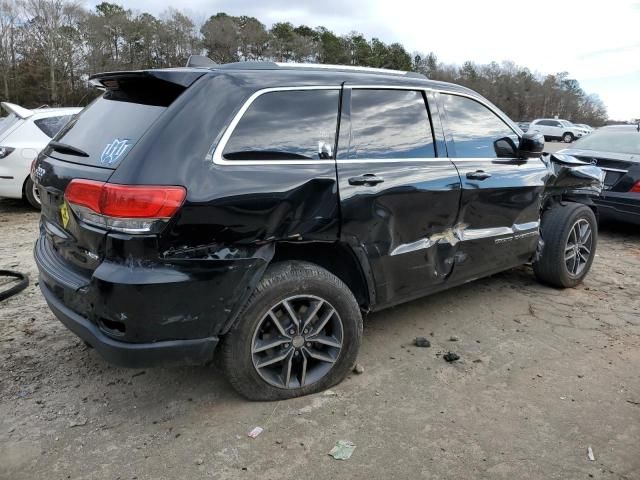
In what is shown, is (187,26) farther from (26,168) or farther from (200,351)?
(200,351)

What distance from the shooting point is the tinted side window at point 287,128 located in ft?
8.79

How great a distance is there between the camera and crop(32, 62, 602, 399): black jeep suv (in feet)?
7.96

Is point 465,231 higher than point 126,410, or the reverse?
point 465,231

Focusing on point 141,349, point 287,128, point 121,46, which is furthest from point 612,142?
point 121,46

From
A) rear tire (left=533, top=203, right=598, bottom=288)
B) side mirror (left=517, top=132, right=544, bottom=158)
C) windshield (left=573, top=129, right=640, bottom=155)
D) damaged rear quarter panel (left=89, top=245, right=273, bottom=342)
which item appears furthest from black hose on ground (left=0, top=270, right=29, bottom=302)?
windshield (left=573, top=129, right=640, bottom=155)

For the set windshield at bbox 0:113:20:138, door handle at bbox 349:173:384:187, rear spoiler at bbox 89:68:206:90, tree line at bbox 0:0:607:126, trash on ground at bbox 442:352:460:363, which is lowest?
trash on ground at bbox 442:352:460:363

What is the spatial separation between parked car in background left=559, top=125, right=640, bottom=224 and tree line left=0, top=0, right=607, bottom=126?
2647cm

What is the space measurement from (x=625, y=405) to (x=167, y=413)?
2601 mm

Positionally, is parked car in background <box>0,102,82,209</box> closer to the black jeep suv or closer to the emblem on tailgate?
the black jeep suv

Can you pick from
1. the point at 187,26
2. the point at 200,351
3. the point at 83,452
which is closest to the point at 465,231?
the point at 200,351

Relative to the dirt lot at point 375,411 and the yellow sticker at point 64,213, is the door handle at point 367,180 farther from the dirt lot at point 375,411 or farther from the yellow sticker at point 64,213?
the yellow sticker at point 64,213

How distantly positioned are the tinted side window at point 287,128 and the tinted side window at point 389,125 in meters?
0.17

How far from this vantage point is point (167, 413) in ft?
9.44

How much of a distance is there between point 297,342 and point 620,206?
5598mm
